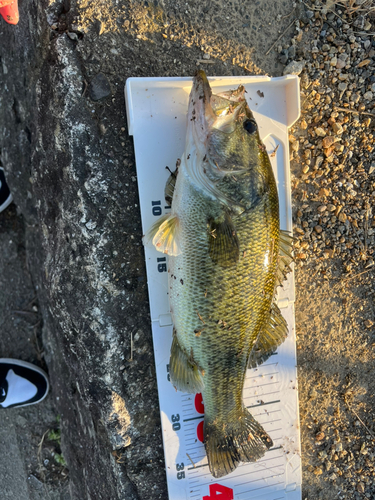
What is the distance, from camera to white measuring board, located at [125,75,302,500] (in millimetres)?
2223

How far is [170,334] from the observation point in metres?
2.31

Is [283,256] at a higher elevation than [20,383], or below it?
higher

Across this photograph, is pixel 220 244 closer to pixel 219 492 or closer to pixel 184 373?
pixel 184 373

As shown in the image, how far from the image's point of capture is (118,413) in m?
2.31

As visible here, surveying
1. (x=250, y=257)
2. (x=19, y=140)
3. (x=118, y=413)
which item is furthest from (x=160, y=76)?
(x=118, y=413)

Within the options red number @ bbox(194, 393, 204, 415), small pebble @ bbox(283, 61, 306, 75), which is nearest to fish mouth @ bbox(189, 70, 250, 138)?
small pebble @ bbox(283, 61, 306, 75)

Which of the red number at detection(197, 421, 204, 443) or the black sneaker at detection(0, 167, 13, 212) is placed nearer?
the red number at detection(197, 421, 204, 443)

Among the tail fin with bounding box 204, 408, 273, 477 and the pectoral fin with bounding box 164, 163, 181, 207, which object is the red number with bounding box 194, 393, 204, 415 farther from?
the pectoral fin with bounding box 164, 163, 181, 207

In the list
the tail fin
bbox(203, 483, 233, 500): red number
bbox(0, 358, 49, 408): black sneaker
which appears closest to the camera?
the tail fin

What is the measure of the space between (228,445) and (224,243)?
1.37 meters

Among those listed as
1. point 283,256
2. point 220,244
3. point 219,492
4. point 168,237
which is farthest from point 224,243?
point 219,492

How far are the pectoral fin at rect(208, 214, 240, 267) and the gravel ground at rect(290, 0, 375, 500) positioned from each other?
3.19 feet

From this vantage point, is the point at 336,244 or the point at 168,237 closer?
the point at 168,237

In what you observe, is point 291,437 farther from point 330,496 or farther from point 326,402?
point 330,496
